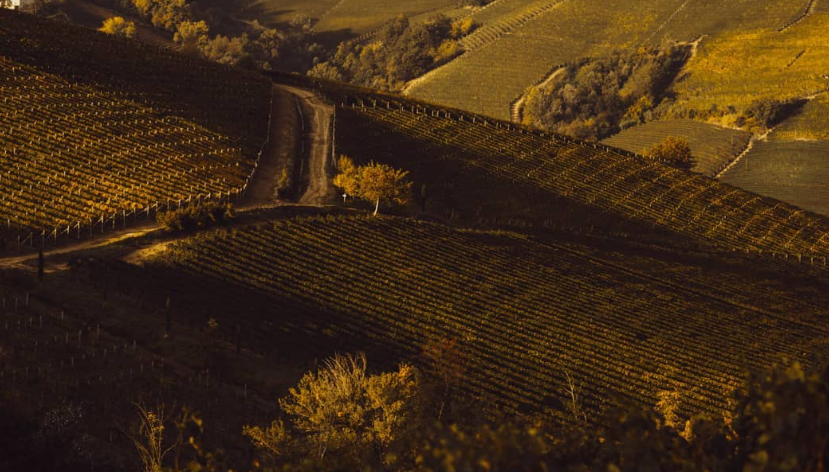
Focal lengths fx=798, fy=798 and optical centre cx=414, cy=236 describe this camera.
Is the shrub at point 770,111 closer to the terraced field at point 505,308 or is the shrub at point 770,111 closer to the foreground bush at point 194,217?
the terraced field at point 505,308

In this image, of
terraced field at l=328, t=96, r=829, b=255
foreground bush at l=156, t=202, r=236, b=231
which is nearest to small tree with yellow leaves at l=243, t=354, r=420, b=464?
foreground bush at l=156, t=202, r=236, b=231

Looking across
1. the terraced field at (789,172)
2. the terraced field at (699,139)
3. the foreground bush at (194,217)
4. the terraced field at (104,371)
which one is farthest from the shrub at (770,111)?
the terraced field at (104,371)

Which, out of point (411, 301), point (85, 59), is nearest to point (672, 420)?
point (411, 301)

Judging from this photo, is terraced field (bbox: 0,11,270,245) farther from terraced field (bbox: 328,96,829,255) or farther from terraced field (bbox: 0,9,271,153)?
terraced field (bbox: 328,96,829,255)

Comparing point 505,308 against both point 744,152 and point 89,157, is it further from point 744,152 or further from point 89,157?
point 744,152

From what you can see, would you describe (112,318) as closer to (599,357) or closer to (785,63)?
(599,357)
